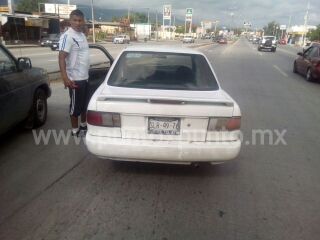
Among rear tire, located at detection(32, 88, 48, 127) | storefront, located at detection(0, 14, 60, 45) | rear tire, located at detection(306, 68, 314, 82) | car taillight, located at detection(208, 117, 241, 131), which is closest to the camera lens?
car taillight, located at detection(208, 117, 241, 131)

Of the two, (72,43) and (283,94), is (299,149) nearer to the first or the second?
(72,43)

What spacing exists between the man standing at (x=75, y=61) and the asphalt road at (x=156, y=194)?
73cm

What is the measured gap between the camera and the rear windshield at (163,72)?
410cm

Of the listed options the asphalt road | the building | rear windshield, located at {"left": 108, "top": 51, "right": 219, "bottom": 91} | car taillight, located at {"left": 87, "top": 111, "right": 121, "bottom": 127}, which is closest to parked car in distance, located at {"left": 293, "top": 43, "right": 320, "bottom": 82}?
the asphalt road

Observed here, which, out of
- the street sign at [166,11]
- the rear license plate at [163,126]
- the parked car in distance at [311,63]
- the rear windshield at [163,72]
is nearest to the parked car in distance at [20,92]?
the rear windshield at [163,72]

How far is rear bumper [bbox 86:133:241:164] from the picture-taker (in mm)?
3545

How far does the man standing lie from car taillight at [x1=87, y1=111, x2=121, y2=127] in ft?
4.39

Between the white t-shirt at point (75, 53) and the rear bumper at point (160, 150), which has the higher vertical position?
the white t-shirt at point (75, 53)

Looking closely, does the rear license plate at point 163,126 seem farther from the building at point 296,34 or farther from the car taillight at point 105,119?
the building at point 296,34

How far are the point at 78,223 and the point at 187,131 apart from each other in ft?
4.83

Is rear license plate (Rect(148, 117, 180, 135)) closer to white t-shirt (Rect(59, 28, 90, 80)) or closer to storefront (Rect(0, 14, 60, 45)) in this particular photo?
white t-shirt (Rect(59, 28, 90, 80))

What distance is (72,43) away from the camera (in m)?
4.66

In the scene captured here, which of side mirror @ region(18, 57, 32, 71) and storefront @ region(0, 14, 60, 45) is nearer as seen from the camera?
side mirror @ region(18, 57, 32, 71)

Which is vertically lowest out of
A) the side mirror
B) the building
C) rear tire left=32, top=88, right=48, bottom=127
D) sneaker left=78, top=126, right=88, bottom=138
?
the building
